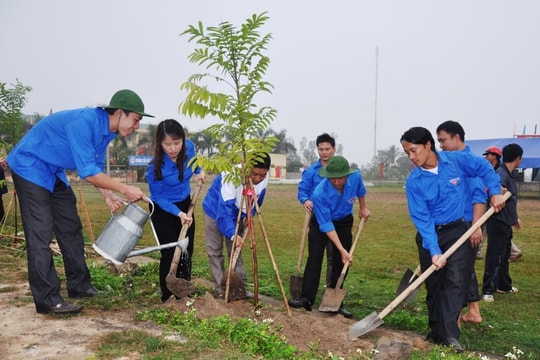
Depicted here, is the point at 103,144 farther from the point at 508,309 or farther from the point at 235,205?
the point at 508,309

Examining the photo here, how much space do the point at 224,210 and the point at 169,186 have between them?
0.65 m

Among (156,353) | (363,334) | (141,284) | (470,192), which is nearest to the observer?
(156,353)

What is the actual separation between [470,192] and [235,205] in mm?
2303

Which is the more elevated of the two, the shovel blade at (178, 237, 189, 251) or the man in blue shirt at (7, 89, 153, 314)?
the man in blue shirt at (7, 89, 153, 314)

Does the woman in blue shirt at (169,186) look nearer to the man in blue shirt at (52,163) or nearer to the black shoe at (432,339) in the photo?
the man in blue shirt at (52,163)

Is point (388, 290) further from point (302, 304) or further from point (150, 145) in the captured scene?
point (150, 145)

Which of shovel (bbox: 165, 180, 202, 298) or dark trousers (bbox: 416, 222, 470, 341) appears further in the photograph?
shovel (bbox: 165, 180, 202, 298)

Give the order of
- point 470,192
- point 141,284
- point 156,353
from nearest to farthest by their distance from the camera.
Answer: point 156,353 < point 470,192 < point 141,284

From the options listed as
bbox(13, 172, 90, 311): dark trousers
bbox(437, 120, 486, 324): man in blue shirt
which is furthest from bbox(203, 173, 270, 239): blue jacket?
bbox(437, 120, 486, 324): man in blue shirt

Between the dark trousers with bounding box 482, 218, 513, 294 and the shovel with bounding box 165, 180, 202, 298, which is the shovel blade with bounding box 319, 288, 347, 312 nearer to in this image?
the shovel with bounding box 165, 180, 202, 298

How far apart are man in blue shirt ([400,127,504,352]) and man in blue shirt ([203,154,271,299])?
143 cm

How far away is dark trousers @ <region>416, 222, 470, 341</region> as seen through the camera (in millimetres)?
4031

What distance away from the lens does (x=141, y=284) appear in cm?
600

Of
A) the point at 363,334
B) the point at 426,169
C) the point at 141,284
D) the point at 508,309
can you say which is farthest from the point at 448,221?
the point at 141,284
